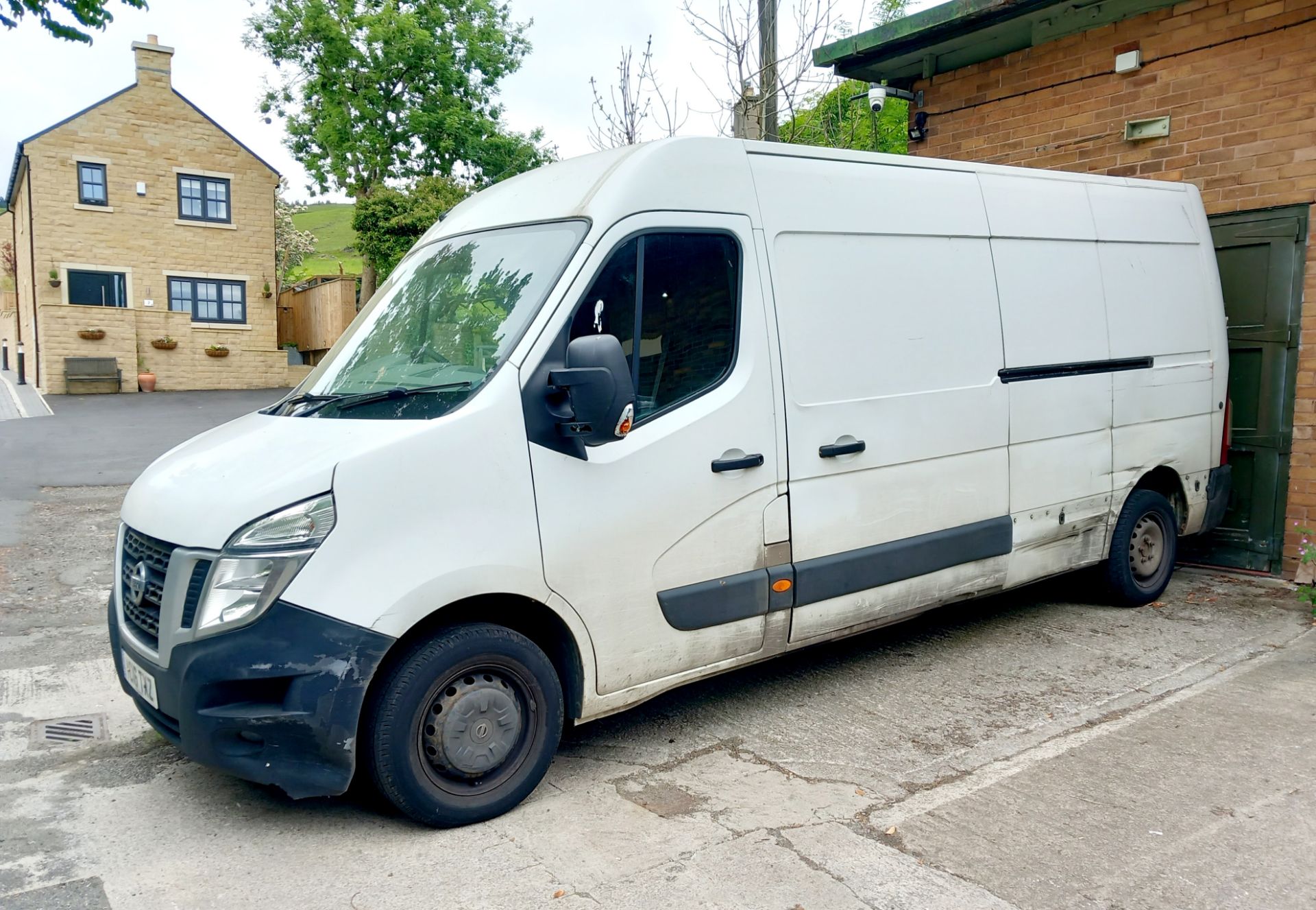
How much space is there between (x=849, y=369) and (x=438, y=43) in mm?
30069

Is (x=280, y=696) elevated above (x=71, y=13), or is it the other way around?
(x=71, y=13)

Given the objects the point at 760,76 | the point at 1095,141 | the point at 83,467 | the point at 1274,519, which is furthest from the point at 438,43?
the point at 1274,519

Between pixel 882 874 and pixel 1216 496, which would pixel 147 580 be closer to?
pixel 882 874

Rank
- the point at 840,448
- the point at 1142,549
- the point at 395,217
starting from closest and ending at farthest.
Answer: the point at 840,448
the point at 1142,549
the point at 395,217

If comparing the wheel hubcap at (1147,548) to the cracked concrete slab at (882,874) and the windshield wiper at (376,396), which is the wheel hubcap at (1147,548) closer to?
the cracked concrete slab at (882,874)

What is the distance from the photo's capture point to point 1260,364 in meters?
7.19

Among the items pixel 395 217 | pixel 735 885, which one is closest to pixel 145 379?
pixel 395 217

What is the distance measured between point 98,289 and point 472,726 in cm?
2898

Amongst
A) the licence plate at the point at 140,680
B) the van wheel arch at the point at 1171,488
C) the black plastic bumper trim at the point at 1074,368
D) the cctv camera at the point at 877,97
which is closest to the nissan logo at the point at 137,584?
the licence plate at the point at 140,680

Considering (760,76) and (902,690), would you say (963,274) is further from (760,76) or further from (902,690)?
(760,76)

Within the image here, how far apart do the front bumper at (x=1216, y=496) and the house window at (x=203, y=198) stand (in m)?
28.8

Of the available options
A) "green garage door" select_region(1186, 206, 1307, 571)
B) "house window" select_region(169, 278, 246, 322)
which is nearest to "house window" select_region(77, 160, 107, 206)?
"house window" select_region(169, 278, 246, 322)

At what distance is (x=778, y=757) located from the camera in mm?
4309

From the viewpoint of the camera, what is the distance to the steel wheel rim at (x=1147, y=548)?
642 cm
